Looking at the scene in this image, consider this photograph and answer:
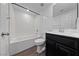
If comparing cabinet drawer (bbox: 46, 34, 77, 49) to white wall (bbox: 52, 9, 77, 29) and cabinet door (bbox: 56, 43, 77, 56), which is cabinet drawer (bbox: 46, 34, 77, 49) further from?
white wall (bbox: 52, 9, 77, 29)

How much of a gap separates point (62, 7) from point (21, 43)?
1.65 metres

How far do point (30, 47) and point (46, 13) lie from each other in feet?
4.41

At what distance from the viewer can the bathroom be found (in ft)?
4.56

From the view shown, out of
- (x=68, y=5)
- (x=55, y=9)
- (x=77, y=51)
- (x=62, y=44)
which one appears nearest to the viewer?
(x=77, y=51)

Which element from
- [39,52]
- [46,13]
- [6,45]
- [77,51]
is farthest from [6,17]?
[77,51]

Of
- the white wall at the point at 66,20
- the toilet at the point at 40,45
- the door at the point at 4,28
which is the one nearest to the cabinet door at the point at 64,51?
the white wall at the point at 66,20

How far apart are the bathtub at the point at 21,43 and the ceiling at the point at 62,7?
44.8 inches

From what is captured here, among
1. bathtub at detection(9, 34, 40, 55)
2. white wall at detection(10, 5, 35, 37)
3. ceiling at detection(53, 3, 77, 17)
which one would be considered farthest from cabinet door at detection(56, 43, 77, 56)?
white wall at detection(10, 5, 35, 37)

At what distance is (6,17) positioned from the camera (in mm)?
1427

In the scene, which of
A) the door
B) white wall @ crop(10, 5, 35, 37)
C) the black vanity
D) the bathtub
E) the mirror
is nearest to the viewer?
the black vanity

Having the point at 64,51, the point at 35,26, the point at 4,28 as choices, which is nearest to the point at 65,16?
the point at 64,51

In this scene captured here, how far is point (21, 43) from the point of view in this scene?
7.16ft

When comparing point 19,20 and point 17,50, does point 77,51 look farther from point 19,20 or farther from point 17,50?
point 19,20

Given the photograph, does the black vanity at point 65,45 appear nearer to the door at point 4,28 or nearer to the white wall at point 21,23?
the door at point 4,28
